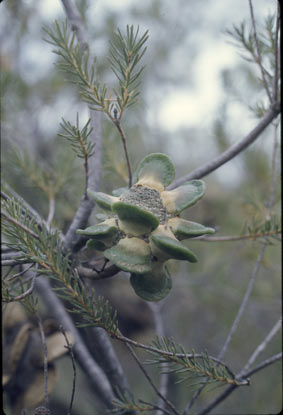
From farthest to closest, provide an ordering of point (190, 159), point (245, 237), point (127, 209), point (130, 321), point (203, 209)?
point (190, 159) < point (203, 209) < point (130, 321) < point (245, 237) < point (127, 209)

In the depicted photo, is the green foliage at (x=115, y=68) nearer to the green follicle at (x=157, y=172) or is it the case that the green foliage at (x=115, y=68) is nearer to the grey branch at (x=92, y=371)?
the green follicle at (x=157, y=172)

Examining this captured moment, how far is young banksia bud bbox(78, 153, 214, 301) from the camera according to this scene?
0.32m

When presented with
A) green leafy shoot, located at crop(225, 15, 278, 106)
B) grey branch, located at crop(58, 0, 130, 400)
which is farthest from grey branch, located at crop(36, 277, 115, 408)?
green leafy shoot, located at crop(225, 15, 278, 106)

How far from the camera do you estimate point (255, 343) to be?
3.70 ft

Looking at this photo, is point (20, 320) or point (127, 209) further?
point (20, 320)

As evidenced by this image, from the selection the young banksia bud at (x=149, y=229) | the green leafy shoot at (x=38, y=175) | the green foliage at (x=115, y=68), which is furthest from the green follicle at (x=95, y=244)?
the green leafy shoot at (x=38, y=175)

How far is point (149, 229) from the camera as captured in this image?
1.10 feet

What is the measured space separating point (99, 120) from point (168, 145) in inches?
42.2

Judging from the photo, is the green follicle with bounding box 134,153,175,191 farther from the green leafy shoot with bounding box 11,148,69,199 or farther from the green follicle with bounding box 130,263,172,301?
the green leafy shoot with bounding box 11,148,69,199

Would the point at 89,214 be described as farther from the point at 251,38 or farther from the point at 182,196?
the point at 251,38

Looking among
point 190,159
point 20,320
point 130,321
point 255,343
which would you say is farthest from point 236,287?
point 20,320

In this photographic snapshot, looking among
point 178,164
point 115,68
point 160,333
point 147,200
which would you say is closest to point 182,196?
point 147,200

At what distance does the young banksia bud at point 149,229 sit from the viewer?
1.05ft

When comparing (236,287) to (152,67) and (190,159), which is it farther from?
(152,67)
